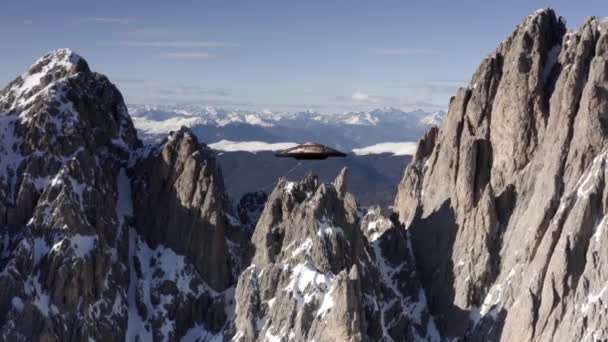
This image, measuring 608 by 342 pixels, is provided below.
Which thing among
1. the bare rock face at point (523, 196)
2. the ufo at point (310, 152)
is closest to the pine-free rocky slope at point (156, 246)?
the bare rock face at point (523, 196)

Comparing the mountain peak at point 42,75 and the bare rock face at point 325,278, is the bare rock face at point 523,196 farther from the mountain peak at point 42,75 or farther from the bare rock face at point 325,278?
the mountain peak at point 42,75

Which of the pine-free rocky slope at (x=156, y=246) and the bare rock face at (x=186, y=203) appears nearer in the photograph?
the pine-free rocky slope at (x=156, y=246)

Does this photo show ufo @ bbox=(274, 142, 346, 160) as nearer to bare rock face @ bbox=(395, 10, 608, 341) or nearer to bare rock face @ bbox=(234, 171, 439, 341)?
bare rock face @ bbox=(234, 171, 439, 341)

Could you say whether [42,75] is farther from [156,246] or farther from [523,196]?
[523,196]

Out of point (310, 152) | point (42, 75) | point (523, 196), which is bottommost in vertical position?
point (523, 196)

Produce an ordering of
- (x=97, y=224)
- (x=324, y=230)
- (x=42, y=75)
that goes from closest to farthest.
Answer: (x=324, y=230)
(x=97, y=224)
(x=42, y=75)

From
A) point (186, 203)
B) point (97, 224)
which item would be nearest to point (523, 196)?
point (186, 203)
